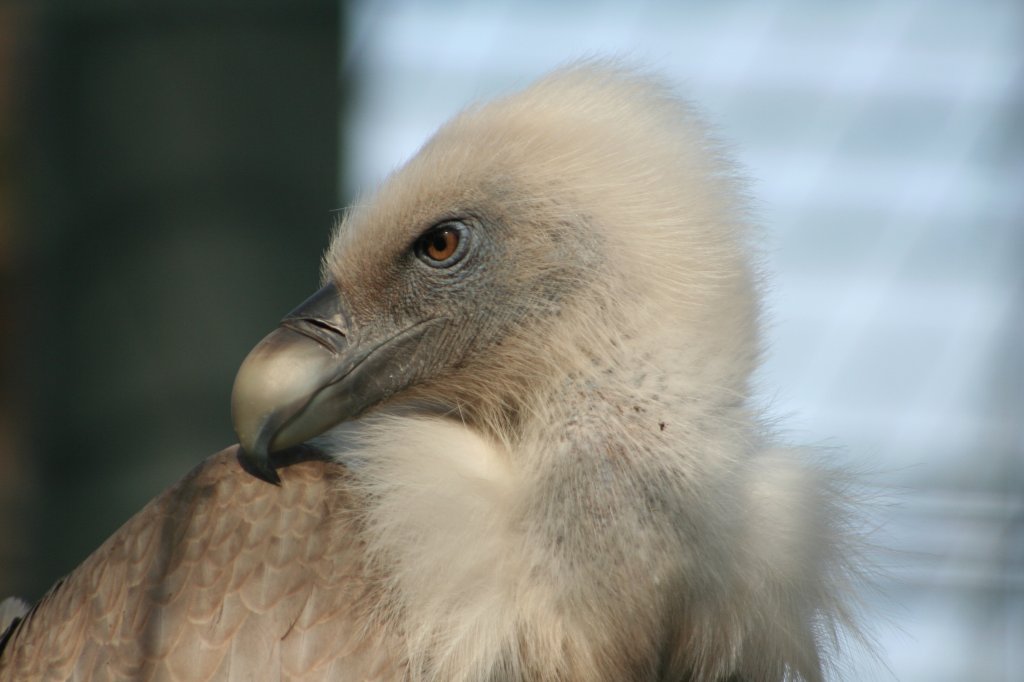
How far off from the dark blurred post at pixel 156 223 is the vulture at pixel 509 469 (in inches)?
51.9

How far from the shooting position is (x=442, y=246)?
229cm

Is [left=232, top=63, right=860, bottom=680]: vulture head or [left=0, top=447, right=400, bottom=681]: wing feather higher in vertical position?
[left=232, top=63, right=860, bottom=680]: vulture head

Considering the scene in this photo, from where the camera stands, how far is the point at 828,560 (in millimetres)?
2115

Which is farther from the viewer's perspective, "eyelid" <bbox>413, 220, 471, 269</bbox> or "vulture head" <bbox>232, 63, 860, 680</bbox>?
"eyelid" <bbox>413, 220, 471, 269</bbox>

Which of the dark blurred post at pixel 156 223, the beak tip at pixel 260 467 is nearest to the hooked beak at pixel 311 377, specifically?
the beak tip at pixel 260 467

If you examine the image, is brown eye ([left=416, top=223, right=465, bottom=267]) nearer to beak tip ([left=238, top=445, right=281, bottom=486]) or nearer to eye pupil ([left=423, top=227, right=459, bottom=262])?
eye pupil ([left=423, top=227, right=459, bottom=262])

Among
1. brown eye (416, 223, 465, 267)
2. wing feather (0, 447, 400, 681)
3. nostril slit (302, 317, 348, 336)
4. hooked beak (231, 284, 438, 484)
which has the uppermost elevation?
brown eye (416, 223, 465, 267)

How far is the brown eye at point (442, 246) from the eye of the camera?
228cm

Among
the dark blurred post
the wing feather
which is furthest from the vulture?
the dark blurred post

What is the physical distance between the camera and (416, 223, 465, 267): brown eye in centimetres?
228

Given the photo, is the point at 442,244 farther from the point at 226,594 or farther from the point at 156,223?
the point at 156,223

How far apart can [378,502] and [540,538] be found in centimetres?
29

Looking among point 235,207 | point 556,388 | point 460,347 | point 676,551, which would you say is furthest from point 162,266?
point 676,551

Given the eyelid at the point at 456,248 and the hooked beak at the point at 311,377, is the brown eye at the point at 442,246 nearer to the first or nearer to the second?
the eyelid at the point at 456,248
